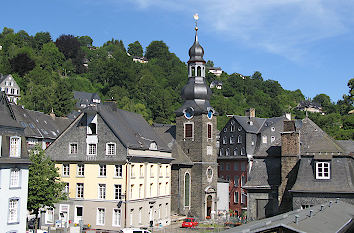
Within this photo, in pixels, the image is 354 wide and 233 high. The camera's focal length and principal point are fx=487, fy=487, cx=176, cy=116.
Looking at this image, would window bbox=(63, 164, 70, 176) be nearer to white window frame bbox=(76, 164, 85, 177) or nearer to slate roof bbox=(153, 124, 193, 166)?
white window frame bbox=(76, 164, 85, 177)

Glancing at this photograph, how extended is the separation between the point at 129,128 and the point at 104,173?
6440 millimetres

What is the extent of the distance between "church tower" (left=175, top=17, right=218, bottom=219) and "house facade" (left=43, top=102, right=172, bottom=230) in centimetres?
821

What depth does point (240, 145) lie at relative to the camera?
250ft

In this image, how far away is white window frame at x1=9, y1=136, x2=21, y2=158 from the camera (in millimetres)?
33875

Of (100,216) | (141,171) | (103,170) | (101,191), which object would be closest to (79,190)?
(101,191)

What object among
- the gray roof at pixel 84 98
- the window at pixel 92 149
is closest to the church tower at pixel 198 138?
the window at pixel 92 149

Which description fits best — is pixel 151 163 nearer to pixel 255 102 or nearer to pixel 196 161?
pixel 196 161

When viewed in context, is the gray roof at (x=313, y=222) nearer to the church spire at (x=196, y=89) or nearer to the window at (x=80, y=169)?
the window at (x=80, y=169)

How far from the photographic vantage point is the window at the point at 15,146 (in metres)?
33.9

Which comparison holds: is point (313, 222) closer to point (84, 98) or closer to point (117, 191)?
point (117, 191)

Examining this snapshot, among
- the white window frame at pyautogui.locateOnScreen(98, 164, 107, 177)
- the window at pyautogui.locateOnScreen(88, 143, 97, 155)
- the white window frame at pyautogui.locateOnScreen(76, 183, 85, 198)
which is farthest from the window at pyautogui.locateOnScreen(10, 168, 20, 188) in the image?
the window at pyautogui.locateOnScreen(88, 143, 97, 155)

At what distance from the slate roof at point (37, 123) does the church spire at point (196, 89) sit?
2170 centimetres

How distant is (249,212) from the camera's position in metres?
40.6

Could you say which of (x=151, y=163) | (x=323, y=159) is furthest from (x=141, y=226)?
(x=323, y=159)
